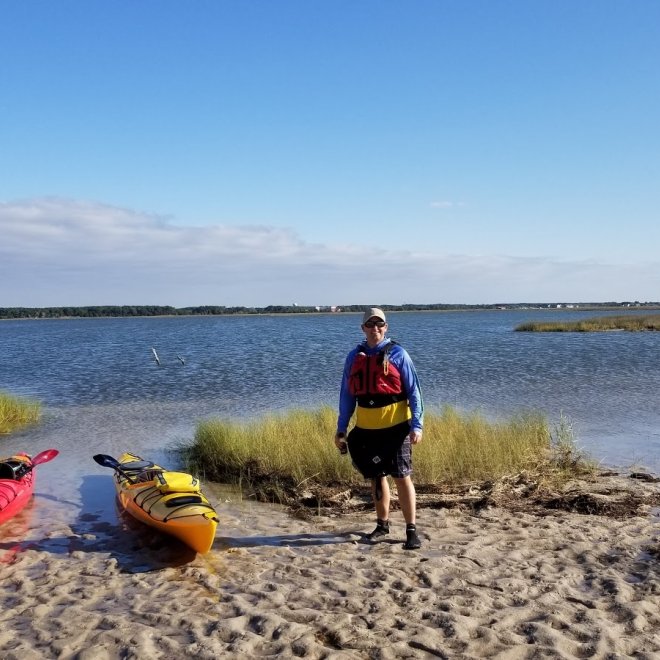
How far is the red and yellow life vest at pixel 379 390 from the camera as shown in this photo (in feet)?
18.4

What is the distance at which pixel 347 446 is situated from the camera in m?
6.24

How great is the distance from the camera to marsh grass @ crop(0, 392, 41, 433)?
13.3m

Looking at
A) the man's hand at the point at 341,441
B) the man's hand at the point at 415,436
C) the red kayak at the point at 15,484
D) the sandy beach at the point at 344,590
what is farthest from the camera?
the red kayak at the point at 15,484

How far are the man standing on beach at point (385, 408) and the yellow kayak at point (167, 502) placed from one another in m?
1.54

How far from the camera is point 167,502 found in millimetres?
6207

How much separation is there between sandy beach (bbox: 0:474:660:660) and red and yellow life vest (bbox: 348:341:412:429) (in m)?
1.18

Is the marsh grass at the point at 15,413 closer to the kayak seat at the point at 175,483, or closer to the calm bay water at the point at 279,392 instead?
the calm bay water at the point at 279,392

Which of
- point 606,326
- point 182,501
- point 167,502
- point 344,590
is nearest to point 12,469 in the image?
point 167,502

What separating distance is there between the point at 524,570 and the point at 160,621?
9.20ft

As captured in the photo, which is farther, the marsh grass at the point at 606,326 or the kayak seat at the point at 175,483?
the marsh grass at the point at 606,326

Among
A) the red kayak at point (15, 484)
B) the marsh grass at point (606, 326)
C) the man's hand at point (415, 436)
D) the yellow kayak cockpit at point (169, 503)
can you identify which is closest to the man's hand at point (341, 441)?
the man's hand at point (415, 436)

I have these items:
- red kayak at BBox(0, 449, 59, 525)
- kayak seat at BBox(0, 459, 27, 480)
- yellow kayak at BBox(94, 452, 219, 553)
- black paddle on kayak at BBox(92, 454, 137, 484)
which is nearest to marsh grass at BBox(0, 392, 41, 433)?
red kayak at BBox(0, 449, 59, 525)

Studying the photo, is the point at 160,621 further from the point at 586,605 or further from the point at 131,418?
the point at 131,418

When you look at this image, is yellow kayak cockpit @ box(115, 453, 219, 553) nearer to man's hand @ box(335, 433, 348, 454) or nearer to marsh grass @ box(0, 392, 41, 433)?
man's hand @ box(335, 433, 348, 454)
